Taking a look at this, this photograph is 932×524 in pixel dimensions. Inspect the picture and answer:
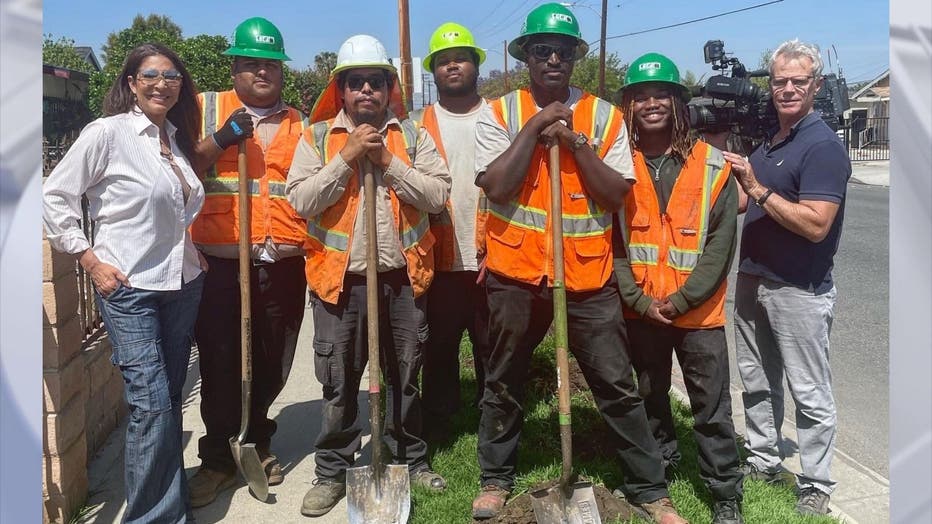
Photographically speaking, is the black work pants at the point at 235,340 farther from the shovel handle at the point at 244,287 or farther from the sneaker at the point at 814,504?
the sneaker at the point at 814,504

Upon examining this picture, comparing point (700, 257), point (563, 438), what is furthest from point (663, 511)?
point (700, 257)

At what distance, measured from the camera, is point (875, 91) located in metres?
42.6

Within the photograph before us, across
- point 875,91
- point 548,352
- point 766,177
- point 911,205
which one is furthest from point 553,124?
point 875,91

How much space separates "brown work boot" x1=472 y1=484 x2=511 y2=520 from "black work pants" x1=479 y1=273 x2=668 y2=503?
0.27 meters

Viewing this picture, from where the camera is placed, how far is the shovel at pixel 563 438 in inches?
130

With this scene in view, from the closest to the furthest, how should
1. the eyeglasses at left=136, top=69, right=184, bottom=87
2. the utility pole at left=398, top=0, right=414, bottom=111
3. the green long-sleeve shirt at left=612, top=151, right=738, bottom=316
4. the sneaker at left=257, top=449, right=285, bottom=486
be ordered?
the eyeglasses at left=136, top=69, right=184, bottom=87
the green long-sleeve shirt at left=612, top=151, right=738, bottom=316
the sneaker at left=257, top=449, right=285, bottom=486
the utility pole at left=398, top=0, right=414, bottom=111

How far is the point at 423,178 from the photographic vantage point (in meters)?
3.67

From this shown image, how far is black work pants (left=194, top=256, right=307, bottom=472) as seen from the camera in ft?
13.2

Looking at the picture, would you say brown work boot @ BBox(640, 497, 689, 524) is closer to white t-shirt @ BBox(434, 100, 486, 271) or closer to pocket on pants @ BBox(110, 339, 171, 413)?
white t-shirt @ BBox(434, 100, 486, 271)

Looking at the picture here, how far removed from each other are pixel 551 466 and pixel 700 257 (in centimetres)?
149

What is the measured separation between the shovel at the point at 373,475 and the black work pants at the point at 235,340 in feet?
2.20

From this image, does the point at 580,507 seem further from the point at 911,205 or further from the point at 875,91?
the point at 875,91

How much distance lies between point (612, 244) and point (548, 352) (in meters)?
2.17

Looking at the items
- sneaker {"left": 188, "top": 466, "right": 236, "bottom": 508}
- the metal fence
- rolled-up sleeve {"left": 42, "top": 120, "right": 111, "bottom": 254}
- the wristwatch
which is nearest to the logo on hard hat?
the wristwatch
